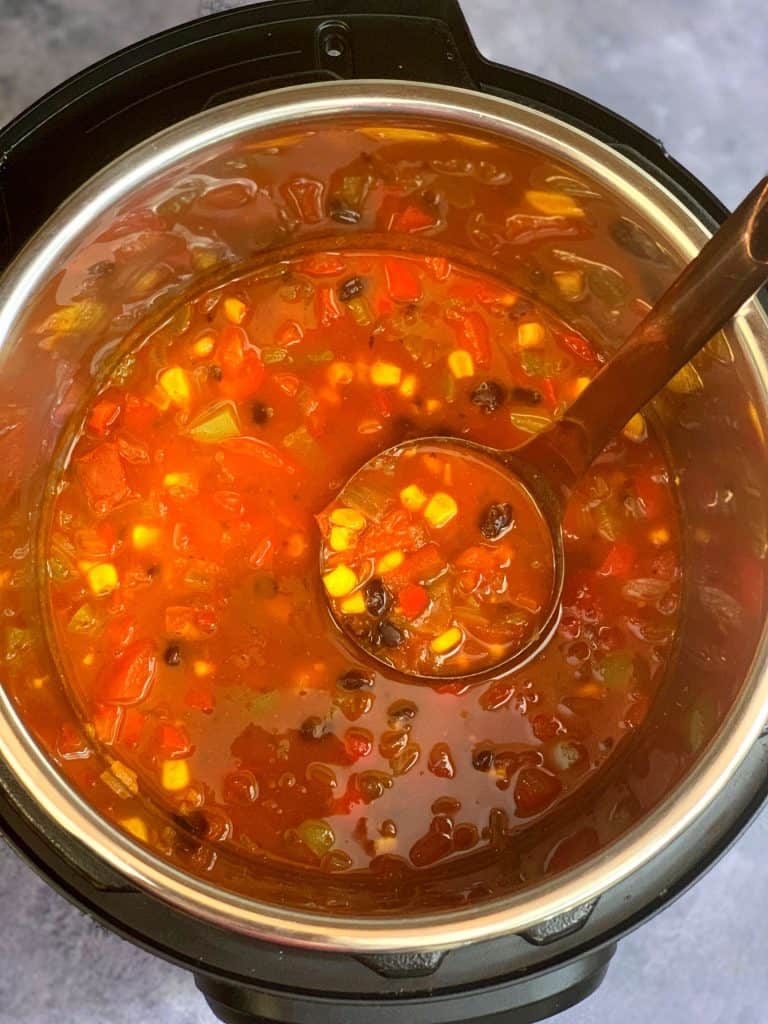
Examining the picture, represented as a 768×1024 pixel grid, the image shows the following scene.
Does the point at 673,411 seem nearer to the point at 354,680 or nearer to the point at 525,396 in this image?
the point at 525,396

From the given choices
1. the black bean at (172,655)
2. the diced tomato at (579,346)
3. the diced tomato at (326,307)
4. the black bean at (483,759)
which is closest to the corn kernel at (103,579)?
the black bean at (172,655)

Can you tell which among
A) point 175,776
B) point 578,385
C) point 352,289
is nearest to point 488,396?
point 578,385

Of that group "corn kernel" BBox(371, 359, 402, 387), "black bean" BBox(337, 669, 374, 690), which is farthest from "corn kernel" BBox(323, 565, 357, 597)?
"corn kernel" BBox(371, 359, 402, 387)

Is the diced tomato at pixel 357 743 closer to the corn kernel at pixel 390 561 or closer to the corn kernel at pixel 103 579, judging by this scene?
the corn kernel at pixel 390 561

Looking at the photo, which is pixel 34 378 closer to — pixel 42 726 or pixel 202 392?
pixel 202 392

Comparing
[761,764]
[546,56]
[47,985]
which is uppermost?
[546,56]

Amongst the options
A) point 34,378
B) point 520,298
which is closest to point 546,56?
point 520,298
